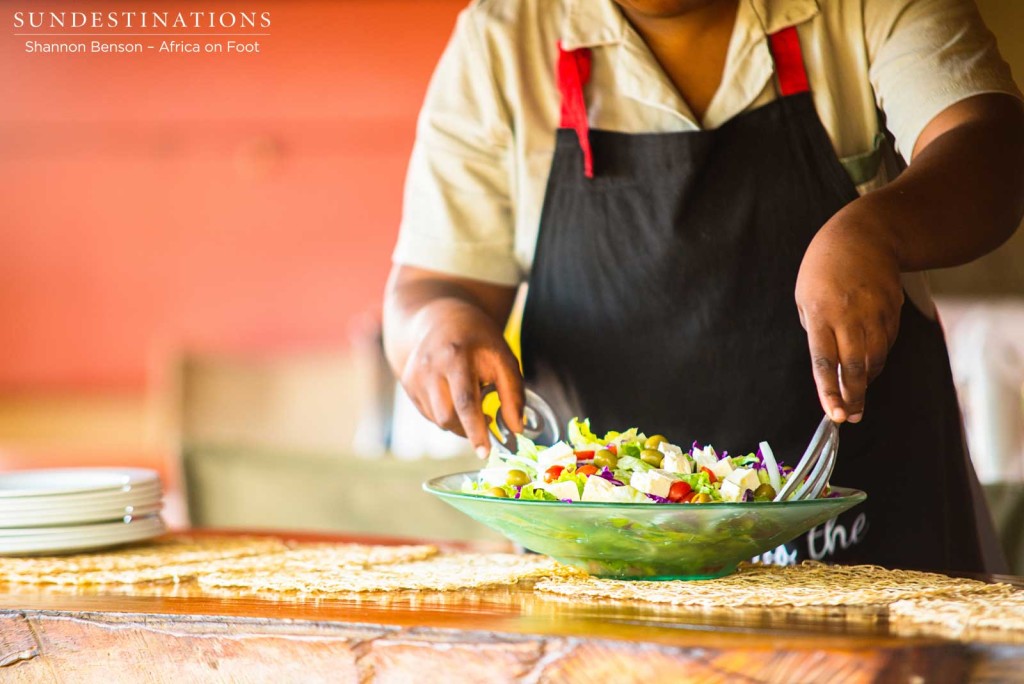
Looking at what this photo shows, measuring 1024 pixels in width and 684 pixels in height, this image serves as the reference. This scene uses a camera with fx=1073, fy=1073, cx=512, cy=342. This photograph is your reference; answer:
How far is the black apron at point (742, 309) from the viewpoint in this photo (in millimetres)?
1551

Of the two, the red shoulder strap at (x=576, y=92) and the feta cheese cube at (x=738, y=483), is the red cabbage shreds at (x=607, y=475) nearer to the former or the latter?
the feta cheese cube at (x=738, y=483)

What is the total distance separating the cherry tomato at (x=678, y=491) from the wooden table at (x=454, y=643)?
116 millimetres

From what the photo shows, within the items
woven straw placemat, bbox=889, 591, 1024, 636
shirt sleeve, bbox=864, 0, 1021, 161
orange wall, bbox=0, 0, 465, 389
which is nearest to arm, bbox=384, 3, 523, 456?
shirt sleeve, bbox=864, 0, 1021, 161

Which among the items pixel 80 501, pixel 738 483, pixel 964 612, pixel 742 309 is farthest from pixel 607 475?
pixel 80 501

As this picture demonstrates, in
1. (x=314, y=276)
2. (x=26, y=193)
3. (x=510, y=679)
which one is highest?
(x=26, y=193)

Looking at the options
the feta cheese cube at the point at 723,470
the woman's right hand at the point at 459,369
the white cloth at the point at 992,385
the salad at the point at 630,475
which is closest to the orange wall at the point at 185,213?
the white cloth at the point at 992,385

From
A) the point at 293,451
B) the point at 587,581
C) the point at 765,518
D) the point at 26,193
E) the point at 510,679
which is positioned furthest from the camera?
the point at 26,193

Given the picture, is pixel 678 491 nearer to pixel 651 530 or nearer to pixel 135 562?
pixel 651 530

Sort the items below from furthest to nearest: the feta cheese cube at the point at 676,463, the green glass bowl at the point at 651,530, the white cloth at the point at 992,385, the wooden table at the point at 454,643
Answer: the white cloth at the point at 992,385, the feta cheese cube at the point at 676,463, the green glass bowl at the point at 651,530, the wooden table at the point at 454,643

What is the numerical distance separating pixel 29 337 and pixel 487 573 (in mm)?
6006

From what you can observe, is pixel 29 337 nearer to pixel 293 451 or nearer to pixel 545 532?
pixel 293 451

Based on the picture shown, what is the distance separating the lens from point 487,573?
1173mm

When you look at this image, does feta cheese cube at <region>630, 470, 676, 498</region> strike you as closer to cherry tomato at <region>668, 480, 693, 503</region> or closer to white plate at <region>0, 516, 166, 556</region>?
cherry tomato at <region>668, 480, 693, 503</region>

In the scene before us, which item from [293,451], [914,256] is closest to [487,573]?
[914,256]
